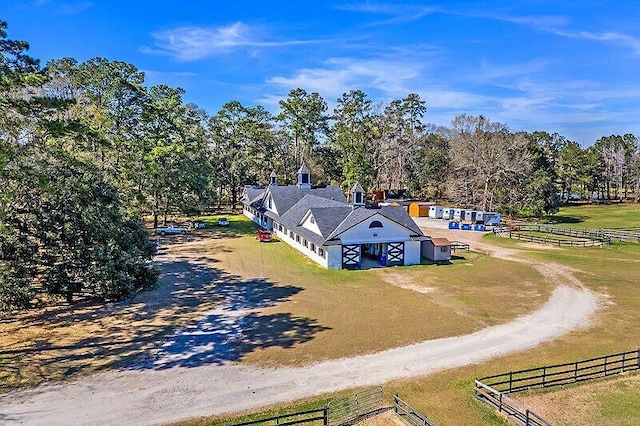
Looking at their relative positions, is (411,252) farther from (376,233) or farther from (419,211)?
(419,211)

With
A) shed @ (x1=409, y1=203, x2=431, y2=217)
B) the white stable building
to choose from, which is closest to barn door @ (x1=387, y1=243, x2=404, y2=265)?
the white stable building

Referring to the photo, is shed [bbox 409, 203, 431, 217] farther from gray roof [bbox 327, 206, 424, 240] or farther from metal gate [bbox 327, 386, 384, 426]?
metal gate [bbox 327, 386, 384, 426]

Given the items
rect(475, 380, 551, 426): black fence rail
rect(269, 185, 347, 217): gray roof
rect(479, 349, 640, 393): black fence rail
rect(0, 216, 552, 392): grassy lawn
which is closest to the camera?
rect(475, 380, 551, 426): black fence rail

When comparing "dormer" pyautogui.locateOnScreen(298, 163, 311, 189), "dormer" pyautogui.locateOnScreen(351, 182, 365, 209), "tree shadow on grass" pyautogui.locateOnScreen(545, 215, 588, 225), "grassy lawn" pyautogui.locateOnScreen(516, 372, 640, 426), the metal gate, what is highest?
"dormer" pyautogui.locateOnScreen(298, 163, 311, 189)

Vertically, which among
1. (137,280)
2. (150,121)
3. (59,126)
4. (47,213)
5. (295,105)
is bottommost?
(137,280)

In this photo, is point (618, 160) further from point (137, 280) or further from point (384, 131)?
point (137, 280)

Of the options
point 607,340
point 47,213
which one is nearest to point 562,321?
point 607,340
